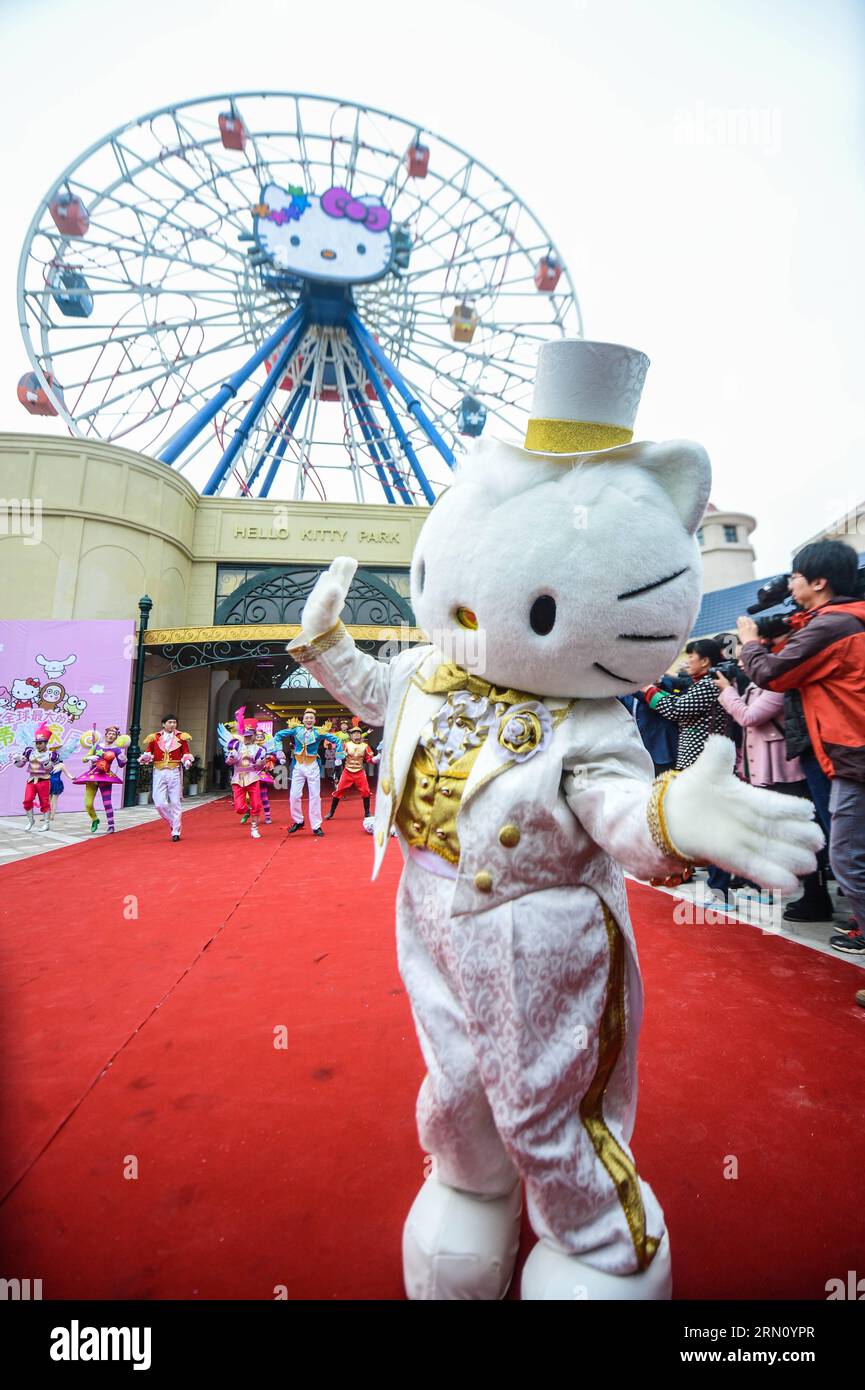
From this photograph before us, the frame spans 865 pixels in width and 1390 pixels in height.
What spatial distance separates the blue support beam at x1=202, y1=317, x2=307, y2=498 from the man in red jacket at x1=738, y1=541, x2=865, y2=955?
1248 cm

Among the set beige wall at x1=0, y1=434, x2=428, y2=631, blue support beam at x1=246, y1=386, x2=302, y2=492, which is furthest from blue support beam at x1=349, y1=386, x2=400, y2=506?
beige wall at x1=0, y1=434, x2=428, y2=631

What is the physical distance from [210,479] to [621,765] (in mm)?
14601

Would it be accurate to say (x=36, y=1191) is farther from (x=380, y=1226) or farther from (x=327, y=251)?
(x=327, y=251)

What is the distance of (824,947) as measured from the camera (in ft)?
10.1

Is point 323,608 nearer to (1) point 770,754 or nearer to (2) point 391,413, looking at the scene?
(1) point 770,754

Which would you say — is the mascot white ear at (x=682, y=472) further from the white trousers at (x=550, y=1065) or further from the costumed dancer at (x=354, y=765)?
the costumed dancer at (x=354, y=765)

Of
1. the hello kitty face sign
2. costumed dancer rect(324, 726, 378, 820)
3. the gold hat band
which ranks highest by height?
the hello kitty face sign

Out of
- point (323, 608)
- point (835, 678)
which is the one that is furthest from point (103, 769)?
point (835, 678)

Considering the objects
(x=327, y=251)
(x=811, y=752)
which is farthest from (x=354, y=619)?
(x=811, y=752)

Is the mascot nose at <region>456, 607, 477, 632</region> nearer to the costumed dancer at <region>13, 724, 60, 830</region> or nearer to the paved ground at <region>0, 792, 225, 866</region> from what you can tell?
the paved ground at <region>0, 792, 225, 866</region>

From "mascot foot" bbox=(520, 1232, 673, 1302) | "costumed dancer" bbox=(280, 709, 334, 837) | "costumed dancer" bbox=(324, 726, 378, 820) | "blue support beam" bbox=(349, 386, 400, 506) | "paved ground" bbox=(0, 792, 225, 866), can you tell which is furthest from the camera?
"blue support beam" bbox=(349, 386, 400, 506)

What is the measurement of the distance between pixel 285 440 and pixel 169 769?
12.4 metres

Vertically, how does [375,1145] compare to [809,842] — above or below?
below

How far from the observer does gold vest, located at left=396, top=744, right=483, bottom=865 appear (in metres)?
1.25
